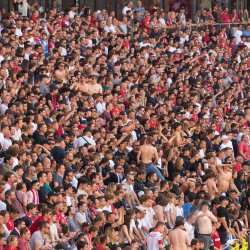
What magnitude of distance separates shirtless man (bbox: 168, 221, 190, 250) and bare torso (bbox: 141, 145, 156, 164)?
331 cm

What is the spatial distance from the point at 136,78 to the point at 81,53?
78.0 inches

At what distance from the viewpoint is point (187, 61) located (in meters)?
22.7

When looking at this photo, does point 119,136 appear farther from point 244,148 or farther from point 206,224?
point 244,148

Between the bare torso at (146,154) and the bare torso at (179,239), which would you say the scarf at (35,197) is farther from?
the bare torso at (146,154)

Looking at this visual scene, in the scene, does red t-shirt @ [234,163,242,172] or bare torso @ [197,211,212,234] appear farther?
red t-shirt @ [234,163,242,172]

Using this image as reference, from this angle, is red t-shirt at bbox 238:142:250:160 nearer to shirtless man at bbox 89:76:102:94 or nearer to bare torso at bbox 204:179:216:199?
bare torso at bbox 204:179:216:199

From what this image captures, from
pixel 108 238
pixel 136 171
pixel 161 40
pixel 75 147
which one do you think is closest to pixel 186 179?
pixel 136 171

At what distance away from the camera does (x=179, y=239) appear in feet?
41.2

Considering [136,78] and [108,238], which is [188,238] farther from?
[136,78]

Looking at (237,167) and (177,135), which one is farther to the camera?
(237,167)

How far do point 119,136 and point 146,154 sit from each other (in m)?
0.91

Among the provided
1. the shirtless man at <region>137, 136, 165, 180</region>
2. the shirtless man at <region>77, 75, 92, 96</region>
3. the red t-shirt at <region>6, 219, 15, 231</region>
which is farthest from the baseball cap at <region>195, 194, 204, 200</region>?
the red t-shirt at <region>6, 219, 15, 231</region>

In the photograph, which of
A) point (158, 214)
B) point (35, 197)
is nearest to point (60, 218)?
point (35, 197)

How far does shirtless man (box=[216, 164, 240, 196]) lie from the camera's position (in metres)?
16.5
